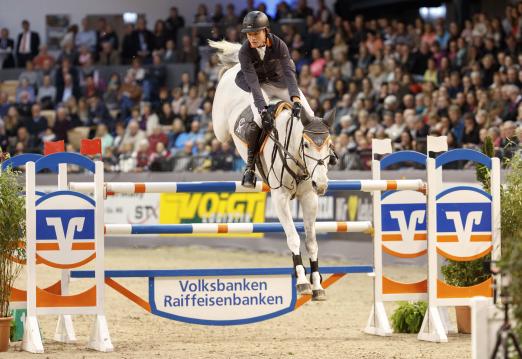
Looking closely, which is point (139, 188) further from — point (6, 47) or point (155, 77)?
point (6, 47)

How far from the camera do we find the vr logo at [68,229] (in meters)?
7.62

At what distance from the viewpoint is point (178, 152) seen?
55.1 feet

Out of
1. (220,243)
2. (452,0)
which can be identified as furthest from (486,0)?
(220,243)

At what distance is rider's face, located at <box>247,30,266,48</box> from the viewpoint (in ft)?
26.1

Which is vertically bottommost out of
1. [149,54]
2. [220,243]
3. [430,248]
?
[220,243]

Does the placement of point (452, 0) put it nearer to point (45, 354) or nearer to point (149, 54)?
point (149, 54)

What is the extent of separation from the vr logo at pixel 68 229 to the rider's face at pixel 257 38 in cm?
190

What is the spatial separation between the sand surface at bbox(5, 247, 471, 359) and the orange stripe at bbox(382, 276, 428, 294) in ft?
1.25

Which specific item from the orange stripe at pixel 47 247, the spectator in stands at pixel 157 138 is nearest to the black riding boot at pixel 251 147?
→ the orange stripe at pixel 47 247

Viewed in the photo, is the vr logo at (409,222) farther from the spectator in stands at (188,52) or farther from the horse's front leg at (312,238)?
the spectator in stands at (188,52)

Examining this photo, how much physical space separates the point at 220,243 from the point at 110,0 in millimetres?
8798

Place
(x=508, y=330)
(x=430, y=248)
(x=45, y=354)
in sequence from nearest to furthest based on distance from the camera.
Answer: (x=508, y=330)
(x=45, y=354)
(x=430, y=248)

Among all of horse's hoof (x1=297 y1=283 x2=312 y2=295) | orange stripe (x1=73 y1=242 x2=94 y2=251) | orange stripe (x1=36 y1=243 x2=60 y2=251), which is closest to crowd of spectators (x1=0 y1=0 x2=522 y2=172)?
horse's hoof (x1=297 y1=283 x2=312 y2=295)

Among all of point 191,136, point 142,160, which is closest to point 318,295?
point 142,160
